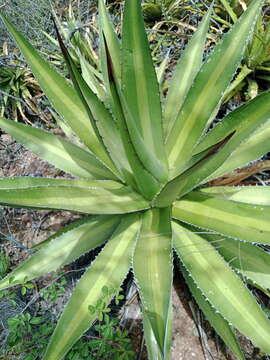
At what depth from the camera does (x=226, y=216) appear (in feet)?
3.48

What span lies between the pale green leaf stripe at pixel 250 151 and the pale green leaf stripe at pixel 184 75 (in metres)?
0.27

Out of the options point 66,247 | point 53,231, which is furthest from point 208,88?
point 53,231

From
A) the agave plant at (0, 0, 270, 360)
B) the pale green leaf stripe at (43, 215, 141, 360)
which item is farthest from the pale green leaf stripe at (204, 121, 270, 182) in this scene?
the pale green leaf stripe at (43, 215, 141, 360)

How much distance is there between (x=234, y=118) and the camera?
3.77ft

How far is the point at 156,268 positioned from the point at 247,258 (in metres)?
0.32

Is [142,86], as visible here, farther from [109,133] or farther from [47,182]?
[47,182]

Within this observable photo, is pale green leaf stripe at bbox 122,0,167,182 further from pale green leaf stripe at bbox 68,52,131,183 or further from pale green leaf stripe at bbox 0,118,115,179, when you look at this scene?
pale green leaf stripe at bbox 0,118,115,179

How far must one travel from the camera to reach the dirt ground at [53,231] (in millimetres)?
1264

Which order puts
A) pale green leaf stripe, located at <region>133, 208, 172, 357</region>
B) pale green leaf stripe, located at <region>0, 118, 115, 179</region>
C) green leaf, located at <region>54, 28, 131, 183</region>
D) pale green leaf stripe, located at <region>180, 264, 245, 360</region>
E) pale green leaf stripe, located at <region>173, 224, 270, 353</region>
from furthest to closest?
pale green leaf stripe, located at <region>0, 118, 115, 179</region> → green leaf, located at <region>54, 28, 131, 183</region> → pale green leaf stripe, located at <region>180, 264, 245, 360</region> → pale green leaf stripe, located at <region>173, 224, 270, 353</region> → pale green leaf stripe, located at <region>133, 208, 172, 357</region>

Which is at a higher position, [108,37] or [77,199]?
[108,37]

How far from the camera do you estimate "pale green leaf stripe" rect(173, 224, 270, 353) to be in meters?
0.95

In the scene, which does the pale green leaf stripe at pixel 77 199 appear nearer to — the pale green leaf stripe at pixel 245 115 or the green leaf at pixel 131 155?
the green leaf at pixel 131 155

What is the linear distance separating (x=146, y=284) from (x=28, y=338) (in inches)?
27.3

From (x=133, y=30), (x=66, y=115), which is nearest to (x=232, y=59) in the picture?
(x=133, y=30)
